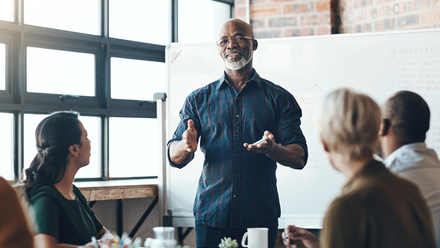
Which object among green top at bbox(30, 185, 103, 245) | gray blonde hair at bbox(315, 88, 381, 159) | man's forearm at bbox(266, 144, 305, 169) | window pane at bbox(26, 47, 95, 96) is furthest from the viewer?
window pane at bbox(26, 47, 95, 96)

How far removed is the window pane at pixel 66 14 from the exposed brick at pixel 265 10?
119cm

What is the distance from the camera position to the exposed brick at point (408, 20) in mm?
3883

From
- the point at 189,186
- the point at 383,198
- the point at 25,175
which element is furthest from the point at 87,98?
the point at 383,198

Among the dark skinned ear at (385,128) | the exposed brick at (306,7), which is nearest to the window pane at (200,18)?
the exposed brick at (306,7)

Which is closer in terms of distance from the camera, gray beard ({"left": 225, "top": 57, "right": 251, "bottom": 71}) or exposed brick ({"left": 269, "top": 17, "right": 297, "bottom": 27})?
gray beard ({"left": 225, "top": 57, "right": 251, "bottom": 71})

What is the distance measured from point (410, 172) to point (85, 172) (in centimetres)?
280

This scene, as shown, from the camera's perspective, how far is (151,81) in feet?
14.5

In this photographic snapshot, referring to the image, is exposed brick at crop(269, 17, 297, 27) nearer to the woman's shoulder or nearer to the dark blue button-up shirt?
the dark blue button-up shirt

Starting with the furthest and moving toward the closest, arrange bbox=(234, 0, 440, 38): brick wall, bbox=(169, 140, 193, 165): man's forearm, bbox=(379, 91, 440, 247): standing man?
bbox=(234, 0, 440, 38): brick wall → bbox=(169, 140, 193, 165): man's forearm → bbox=(379, 91, 440, 247): standing man

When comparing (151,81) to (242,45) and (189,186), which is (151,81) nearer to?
(189,186)

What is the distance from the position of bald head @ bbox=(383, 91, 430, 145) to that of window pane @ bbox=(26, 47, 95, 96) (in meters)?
2.67

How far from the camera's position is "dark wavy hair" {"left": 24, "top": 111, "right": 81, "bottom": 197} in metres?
1.96

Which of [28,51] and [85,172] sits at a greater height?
[28,51]

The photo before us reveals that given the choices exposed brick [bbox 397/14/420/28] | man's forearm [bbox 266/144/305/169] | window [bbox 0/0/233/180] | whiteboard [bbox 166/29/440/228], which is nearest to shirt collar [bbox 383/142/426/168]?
man's forearm [bbox 266/144/305/169]
